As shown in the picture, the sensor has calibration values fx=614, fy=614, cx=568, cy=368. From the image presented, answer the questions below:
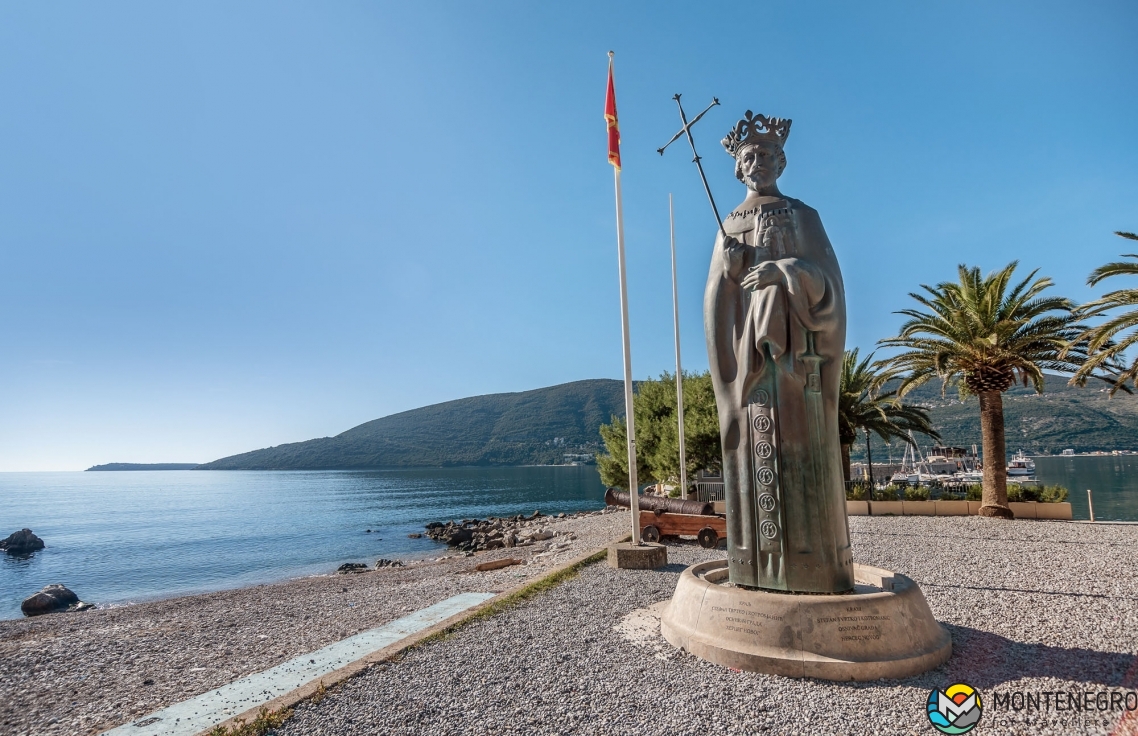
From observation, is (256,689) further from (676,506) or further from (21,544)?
(21,544)

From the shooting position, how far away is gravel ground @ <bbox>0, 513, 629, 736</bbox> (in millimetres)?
6410

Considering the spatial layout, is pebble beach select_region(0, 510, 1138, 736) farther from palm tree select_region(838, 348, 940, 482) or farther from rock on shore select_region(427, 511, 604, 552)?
rock on shore select_region(427, 511, 604, 552)

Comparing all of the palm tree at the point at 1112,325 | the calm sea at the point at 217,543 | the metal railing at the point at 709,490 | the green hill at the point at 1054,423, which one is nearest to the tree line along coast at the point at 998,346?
the palm tree at the point at 1112,325

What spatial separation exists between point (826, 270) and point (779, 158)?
4.89 feet

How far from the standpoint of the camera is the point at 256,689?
240 inches

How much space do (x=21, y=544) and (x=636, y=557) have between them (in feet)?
165

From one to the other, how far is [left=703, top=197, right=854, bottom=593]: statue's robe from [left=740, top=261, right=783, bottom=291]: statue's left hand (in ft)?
0.18

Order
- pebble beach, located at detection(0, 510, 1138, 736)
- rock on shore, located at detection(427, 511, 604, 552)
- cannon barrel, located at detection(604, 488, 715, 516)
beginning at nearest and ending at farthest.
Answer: pebble beach, located at detection(0, 510, 1138, 736) → cannon barrel, located at detection(604, 488, 715, 516) → rock on shore, located at detection(427, 511, 604, 552)

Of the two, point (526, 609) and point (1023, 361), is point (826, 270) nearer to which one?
point (526, 609)

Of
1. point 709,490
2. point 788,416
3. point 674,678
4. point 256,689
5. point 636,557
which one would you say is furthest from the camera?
point 709,490

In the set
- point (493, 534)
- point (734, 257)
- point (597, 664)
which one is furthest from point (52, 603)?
point (734, 257)

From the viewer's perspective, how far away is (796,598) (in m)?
5.55

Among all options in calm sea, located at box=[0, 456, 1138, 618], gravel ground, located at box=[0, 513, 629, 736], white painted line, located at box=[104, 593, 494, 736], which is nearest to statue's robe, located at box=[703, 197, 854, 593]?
white painted line, located at box=[104, 593, 494, 736]

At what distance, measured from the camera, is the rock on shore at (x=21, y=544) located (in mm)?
41469
